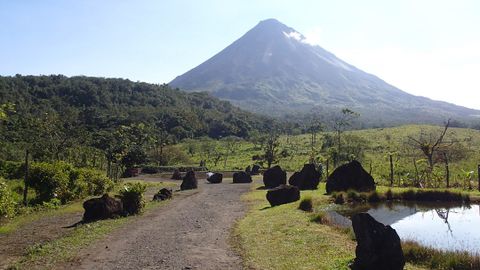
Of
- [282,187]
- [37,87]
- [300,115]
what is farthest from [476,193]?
[300,115]

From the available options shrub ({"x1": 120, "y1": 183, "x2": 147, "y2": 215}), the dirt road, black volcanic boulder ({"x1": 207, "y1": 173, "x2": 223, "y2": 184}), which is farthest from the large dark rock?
black volcanic boulder ({"x1": 207, "y1": 173, "x2": 223, "y2": 184})

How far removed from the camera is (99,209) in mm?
19719

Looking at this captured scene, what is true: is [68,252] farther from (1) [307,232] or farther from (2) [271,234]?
(1) [307,232]

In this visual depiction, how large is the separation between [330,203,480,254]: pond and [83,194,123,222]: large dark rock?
9.35 meters

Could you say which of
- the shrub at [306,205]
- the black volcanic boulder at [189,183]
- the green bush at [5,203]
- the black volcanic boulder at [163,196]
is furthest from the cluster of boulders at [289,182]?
the green bush at [5,203]

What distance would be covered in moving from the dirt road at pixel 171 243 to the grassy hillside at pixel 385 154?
1820cm

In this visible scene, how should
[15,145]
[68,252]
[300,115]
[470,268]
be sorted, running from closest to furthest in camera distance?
[470,268] → [68,252] → [15,145] → [300,115]

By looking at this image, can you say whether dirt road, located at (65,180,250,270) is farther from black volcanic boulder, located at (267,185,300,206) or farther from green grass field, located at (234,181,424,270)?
black volcanic boulder, located at (267,185,300,206)

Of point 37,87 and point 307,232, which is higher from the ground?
point 37,87

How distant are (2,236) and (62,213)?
5.33m

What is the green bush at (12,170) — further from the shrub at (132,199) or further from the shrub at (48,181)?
Answer: the shrub at (132,199)

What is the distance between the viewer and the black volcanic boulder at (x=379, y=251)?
10989mm

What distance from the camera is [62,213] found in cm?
2188

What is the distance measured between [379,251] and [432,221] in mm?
10399
